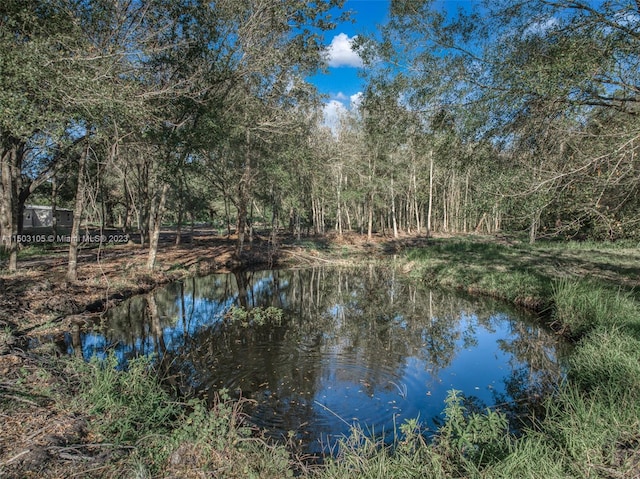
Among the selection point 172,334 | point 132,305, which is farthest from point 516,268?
point 132,305

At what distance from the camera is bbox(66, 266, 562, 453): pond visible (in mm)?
A: 6348

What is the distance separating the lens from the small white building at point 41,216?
129 ft

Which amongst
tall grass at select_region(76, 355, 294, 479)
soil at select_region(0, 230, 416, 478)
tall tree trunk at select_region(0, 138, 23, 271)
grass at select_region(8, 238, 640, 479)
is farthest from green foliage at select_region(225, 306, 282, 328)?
tall tree trunk at select_region(0, 138, 23, 271)

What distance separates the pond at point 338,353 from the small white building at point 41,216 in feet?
111

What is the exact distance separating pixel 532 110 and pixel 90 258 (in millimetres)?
19626

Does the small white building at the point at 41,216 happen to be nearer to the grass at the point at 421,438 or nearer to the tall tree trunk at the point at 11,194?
the tall tree trunk at the point at 11,194

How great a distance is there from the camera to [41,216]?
43281 millimetres

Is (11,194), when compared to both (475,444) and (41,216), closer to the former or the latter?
(475,444)

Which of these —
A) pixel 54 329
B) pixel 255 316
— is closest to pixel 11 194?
pixel 54 329

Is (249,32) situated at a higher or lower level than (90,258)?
higher

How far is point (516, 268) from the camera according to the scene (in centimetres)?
1653

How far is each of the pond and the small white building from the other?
33.7m

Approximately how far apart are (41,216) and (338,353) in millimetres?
47430

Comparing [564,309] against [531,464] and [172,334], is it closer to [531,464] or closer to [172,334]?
[531,464]
